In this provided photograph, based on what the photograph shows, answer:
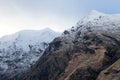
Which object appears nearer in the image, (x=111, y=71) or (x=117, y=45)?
(x=111, y=71)

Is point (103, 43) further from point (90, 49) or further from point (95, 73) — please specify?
point (95, 73)

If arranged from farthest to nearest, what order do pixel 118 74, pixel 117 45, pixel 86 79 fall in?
pixel 117 45 < pixel 86 79 < pixel 118 74

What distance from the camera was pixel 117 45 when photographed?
619ft

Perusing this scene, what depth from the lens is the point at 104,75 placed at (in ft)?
528

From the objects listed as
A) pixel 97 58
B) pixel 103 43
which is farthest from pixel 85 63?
pixel 103 43

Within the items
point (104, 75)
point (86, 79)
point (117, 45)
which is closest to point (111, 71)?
point (104, 75)

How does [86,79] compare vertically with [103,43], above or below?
below

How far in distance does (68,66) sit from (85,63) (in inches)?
506

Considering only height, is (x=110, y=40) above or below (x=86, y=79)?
above

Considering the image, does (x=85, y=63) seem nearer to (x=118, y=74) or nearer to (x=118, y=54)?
(x=118, y=54)

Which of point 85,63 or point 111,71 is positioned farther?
point 85,63

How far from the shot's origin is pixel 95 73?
561ft

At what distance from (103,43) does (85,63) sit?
57.0 feet

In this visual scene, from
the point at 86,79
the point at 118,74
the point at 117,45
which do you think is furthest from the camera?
the point at 117,45
